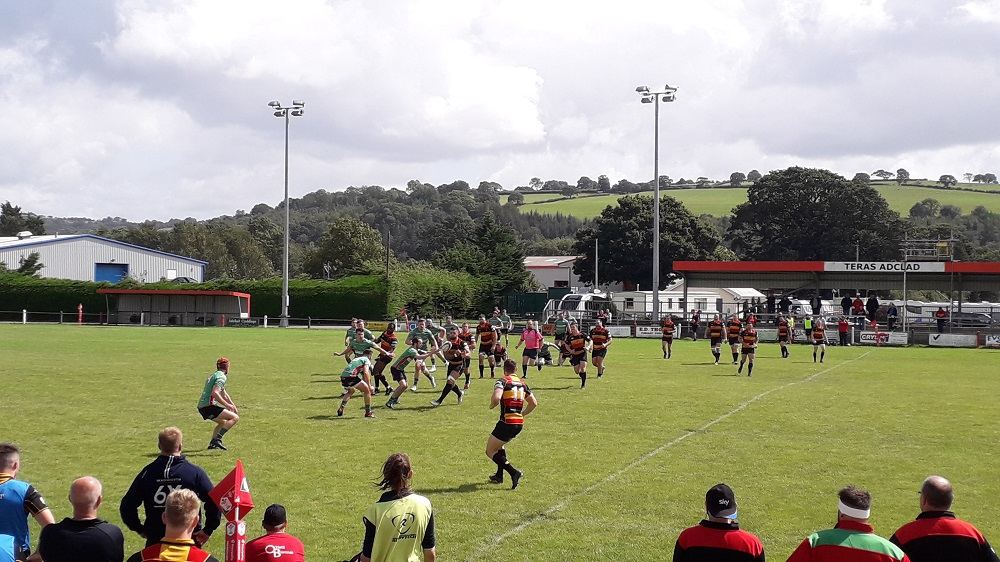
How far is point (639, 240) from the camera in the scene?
300ft

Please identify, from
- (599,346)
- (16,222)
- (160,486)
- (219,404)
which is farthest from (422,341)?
(16,222)

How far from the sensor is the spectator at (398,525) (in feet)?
21.5

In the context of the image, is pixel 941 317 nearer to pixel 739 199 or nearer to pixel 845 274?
pixel 845 274

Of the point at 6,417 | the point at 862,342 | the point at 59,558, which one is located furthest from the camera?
the point at 862,342

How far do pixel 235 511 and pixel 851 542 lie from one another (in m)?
3.65

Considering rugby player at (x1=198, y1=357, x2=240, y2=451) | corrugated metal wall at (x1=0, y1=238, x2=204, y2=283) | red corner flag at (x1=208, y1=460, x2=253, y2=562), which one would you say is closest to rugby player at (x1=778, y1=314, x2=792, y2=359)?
rugby player at (x1=198, y1=357, x2=240, y2=451)

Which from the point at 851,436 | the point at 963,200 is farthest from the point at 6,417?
the point at 963,200

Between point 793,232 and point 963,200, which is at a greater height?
point 963,200

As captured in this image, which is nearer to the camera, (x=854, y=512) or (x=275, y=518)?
(x=854, y=512)

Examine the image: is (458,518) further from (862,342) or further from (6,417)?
(862,342)

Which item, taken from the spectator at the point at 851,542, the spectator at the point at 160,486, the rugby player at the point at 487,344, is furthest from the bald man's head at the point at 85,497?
the rugby player at the point at 487,344

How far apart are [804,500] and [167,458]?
25.9ft

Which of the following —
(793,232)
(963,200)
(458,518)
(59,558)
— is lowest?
(458,518)

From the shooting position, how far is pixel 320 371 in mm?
29219
